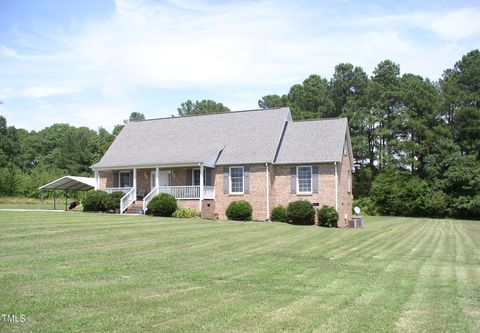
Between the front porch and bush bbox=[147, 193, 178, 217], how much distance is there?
1.17m

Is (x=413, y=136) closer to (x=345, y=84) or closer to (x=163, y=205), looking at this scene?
(x=345, y=84)

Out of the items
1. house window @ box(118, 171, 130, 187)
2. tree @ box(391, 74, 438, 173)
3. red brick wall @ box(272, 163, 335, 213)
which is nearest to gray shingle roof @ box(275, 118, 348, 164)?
red brick wall @ box(272, 163, 335, 213)

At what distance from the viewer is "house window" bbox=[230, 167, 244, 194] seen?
100.0ft

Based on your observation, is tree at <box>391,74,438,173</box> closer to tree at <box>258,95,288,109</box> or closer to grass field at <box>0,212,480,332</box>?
tree at <box>258,95,288,109</box>

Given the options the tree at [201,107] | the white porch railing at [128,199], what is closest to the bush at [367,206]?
the white porch railing at [128,199]

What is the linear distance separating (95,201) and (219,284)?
72.6ft

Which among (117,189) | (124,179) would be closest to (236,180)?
(117,189)

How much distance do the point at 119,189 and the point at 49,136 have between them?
7517cm

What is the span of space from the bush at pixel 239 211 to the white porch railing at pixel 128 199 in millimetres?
6251

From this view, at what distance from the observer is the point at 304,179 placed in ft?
97.7

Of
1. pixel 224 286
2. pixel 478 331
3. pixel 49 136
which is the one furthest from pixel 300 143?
pixel 49 136

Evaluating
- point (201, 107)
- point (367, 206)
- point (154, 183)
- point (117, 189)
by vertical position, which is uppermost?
point (201, 107)

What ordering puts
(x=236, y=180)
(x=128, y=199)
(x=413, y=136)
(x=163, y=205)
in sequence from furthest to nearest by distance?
(x=413, y=136) → (x=128, y=199) → (x=236, y=180) → (x=163, y=205)

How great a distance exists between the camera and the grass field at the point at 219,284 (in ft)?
22.8
